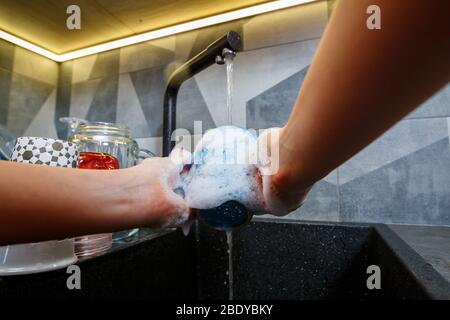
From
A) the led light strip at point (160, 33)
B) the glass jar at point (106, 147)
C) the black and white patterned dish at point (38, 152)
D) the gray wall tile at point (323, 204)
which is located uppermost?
the led light strip at point (160, 33)

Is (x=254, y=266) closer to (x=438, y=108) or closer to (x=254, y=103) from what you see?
(x=254, y=103)

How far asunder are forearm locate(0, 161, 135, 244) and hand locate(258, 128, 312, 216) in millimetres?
135

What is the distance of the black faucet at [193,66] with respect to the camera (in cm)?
52

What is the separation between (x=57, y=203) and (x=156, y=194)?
97mm

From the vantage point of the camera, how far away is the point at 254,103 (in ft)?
2.53

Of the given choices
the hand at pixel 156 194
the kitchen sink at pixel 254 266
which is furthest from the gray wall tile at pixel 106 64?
the hand at pixel 156 194

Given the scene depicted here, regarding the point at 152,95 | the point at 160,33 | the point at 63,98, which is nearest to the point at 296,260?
A: the point at 152,95

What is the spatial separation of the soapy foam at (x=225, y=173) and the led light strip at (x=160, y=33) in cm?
56

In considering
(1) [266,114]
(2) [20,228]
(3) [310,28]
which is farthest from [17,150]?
(3) [310,28]

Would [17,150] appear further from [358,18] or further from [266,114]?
[266,114]

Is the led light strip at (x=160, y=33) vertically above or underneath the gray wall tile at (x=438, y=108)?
above

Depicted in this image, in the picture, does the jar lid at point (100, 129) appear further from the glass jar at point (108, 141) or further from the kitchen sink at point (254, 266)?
the kitchen sink at point (254, 266)

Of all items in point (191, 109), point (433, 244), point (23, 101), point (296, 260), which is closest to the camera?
point (433, 244)

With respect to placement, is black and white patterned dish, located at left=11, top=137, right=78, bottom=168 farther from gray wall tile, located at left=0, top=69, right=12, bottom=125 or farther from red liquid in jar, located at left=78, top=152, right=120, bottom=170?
gray wall tile, located at left=0, top=69, right=12, bottom=125
